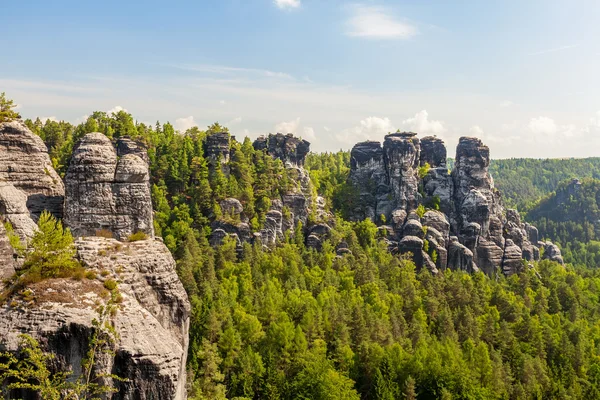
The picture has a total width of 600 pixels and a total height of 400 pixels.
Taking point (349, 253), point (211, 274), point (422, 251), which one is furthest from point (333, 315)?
point (422, 251)

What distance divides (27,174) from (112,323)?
17149 millimetres

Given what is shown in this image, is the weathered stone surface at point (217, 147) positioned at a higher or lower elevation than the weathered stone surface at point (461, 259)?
higher

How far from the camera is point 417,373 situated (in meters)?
44.1

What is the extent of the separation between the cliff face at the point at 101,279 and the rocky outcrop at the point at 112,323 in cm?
4

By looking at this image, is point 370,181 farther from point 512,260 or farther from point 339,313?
point 339,313

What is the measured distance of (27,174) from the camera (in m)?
30.1

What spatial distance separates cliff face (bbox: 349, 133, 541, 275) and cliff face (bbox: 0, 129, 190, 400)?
62.3 meters

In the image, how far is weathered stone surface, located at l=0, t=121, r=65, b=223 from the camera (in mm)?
29469

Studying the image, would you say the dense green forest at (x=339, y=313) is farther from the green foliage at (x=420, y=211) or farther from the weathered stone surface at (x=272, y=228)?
the green foliage at (x=420, y=211)

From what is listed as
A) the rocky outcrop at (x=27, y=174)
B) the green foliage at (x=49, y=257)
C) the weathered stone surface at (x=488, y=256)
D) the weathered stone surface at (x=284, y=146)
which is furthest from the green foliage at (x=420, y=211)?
the green foliage at (x=49, y=257)

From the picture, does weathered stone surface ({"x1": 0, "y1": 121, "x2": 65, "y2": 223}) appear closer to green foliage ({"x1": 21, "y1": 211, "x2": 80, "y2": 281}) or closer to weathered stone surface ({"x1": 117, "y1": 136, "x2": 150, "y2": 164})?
green foliage ({"x1": 21, "y1": 211, "x2": 80, "y2": 281})

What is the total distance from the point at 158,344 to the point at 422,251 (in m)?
68.1

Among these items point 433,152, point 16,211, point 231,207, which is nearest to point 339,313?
point 231,207

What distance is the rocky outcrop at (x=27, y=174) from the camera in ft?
94.4
